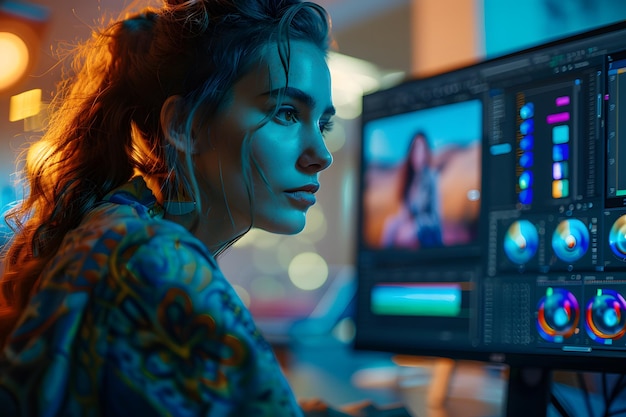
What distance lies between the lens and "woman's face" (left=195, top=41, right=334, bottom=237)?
687 mm

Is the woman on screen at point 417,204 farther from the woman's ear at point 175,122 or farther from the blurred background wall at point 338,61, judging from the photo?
the woman's ear at point 175,122

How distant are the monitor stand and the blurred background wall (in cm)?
41

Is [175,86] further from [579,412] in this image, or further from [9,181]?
[579,412]

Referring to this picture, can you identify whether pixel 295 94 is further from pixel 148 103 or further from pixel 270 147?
pixel 148 103

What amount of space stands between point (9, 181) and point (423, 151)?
2.04 feet

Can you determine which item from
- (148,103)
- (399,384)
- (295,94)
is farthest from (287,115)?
(399,384)

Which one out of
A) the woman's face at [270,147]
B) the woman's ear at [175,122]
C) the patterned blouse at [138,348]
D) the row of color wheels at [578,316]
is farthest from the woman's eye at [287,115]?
the row of color wheels at [578,316]

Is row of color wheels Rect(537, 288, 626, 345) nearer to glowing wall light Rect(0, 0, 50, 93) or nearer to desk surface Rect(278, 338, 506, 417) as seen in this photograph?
desk surface Rect(278, 338, 506, 417)

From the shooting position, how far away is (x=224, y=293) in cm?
50

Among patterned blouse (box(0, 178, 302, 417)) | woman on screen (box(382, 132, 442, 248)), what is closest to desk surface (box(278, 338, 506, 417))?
woman on screen (box(382, 132, 442, 248))

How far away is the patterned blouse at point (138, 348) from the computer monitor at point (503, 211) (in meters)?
0.43

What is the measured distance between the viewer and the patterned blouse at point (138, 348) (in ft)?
1.52

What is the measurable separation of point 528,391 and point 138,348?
1.88 ft

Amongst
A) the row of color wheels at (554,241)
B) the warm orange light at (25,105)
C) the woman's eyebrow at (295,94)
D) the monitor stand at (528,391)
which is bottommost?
the monitor stand at (528,391)
